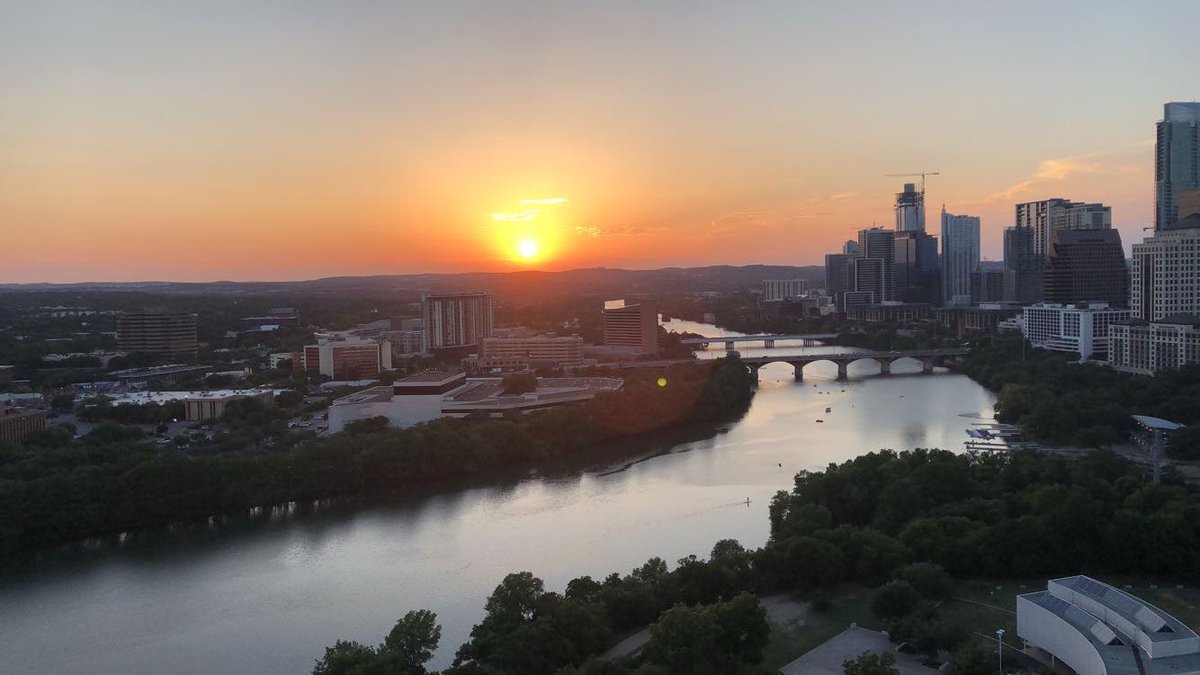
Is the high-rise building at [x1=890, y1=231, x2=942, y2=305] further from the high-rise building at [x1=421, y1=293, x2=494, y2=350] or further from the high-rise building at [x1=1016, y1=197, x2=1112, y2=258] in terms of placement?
the high-rise building at [x1=421, y1=293, x2=494, y2=350]

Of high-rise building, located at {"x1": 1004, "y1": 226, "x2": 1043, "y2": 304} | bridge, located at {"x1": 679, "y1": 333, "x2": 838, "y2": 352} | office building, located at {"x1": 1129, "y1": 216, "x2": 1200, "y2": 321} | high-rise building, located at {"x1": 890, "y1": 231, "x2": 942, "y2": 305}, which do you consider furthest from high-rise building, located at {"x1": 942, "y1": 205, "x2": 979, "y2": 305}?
office building, located at {"x1": 1129, "y1": 216, "x2": 1200, "y2": 321}

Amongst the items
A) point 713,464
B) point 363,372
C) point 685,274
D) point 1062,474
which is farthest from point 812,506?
point 685,274

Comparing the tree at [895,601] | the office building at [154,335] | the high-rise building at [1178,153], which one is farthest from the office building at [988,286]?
the tree at [895,601]

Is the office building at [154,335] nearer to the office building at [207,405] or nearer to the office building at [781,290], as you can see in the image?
the office building at [207,405]

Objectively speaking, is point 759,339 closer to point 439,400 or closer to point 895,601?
point 439,400

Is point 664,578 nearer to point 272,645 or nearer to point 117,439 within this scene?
point 272,645

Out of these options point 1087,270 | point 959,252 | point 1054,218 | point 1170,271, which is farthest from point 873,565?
point 959,252
